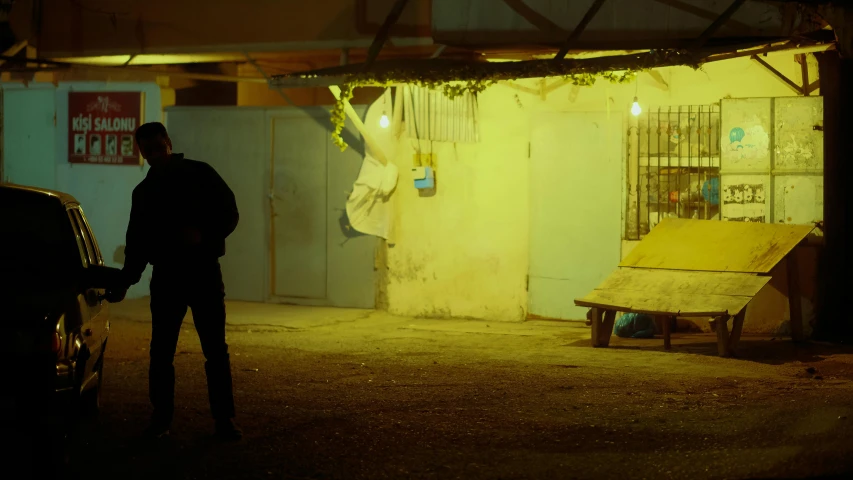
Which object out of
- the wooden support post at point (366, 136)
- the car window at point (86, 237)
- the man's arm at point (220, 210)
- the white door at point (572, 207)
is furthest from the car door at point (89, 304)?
the white door at point (572, 207)

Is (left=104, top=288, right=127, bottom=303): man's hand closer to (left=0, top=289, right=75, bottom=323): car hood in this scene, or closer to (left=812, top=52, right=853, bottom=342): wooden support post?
(left=0, top=289, right=75, bottom=323): car hood

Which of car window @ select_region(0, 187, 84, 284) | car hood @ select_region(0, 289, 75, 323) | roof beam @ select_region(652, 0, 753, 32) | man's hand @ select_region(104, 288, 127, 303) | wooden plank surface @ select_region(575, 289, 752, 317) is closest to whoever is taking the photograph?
car hood @ select_region(0, 289, 75, 323)

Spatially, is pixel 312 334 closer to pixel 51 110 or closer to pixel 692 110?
pixel 692 110

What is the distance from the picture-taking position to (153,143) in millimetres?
6184

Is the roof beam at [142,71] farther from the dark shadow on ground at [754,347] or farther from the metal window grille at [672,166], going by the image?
the dark shadow on ground at [754,347]

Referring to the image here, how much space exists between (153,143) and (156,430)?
68.0 inches

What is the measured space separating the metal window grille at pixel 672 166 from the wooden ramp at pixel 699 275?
0.62 metres

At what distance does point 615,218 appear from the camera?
11125mm

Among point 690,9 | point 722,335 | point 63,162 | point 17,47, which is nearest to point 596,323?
point 722,335

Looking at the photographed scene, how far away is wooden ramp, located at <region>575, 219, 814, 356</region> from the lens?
9.09 metres

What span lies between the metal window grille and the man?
589 cm

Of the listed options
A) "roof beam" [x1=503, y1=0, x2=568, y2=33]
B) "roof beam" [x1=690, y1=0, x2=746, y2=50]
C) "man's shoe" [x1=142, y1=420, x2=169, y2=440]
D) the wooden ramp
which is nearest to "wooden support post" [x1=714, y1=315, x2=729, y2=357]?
the wooden ramp

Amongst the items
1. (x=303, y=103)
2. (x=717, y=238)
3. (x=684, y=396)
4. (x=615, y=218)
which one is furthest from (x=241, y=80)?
(x=684, y=396)

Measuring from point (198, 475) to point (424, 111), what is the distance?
22.5ft
